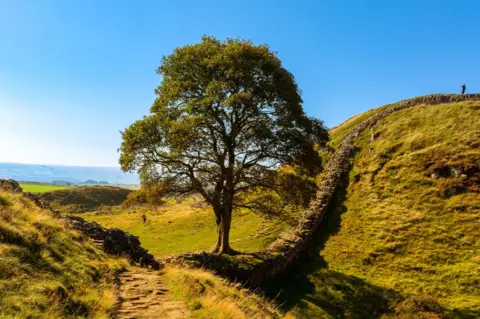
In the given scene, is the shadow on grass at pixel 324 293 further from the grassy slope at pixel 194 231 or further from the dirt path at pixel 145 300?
the dirt path at pixel 145 300

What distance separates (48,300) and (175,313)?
140 inches

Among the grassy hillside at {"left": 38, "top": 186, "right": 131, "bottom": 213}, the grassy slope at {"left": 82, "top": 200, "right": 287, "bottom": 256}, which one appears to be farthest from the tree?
the grassy hillside at {"left": 38, "top": 186, "right": 131, "bottom": 213}

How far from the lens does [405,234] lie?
28.4 m

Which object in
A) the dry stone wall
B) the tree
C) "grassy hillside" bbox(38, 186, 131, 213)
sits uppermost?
the tree

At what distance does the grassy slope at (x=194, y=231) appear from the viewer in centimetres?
3133

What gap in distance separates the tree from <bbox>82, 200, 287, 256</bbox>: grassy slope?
13.4 feet

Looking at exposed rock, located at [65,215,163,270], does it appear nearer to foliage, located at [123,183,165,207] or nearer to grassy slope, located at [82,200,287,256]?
foliage, located at [123,183,165,207]

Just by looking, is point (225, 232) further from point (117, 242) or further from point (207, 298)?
point (207, 298)

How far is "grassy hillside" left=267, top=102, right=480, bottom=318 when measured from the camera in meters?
20.1

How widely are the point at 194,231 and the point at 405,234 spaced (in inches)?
944

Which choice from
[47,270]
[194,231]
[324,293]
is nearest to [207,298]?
[47,270]

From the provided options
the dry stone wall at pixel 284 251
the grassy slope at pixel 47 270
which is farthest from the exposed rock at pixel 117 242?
the dry stone wall at pixel 284 251

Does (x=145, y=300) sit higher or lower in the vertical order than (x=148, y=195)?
lower

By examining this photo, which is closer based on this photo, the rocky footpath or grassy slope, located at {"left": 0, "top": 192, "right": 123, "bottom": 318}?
grassy slope, located at {"left": 0, "top": 192, "right": 123, "bottom": 318}
